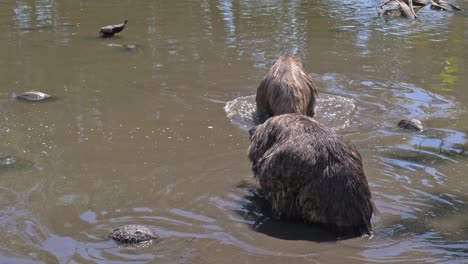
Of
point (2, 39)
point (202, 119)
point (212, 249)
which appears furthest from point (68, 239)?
point (2, 39)

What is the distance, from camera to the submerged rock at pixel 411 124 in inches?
311

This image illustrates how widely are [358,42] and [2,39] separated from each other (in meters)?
6.22

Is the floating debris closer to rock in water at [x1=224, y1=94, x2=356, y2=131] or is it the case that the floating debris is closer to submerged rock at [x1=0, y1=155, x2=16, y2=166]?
rock in water at [x1=224, y1=94, x2=356, y2=131]

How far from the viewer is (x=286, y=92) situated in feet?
26.0

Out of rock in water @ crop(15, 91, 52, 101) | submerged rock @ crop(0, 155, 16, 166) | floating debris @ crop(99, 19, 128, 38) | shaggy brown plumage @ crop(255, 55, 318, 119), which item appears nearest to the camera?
submerged rock @ crop(0, 155, 16, 166)

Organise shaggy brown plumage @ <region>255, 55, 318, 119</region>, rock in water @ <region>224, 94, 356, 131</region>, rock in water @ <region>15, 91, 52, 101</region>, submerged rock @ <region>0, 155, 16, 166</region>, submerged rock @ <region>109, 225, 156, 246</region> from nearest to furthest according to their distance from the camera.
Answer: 1. submerged rock @ <region>109, 225, 156, 246</region>
2. submerged rock @ <region>0, 155, 16, 166</region>
3. shaggy brown plumage @ <region>255, 55, 318, 119</region>
4. rock in water @ <region>224, 94, 356, 131</region>
5. rock in water @ <region>15, 91, 52, 101</region>

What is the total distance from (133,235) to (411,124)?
3963mm

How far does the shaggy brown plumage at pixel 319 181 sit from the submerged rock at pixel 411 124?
2543 mm

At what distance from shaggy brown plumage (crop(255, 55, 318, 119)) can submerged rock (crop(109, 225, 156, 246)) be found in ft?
9.82

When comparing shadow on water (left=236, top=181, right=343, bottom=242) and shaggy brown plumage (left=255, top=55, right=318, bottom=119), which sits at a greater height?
shaggy brown plumage (left=255, top=55, right=318, bottom=119)

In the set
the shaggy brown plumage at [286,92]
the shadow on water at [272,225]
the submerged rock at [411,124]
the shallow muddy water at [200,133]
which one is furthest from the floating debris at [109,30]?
the shadow on water at [272,225]

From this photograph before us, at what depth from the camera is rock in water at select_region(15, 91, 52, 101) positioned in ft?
29.0

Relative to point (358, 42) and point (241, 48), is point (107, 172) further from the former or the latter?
point (358, 42)

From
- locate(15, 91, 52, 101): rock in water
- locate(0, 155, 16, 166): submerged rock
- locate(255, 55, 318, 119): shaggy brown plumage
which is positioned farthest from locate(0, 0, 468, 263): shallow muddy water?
locate(255, 55, 318, 119): shaggy brown plumage
